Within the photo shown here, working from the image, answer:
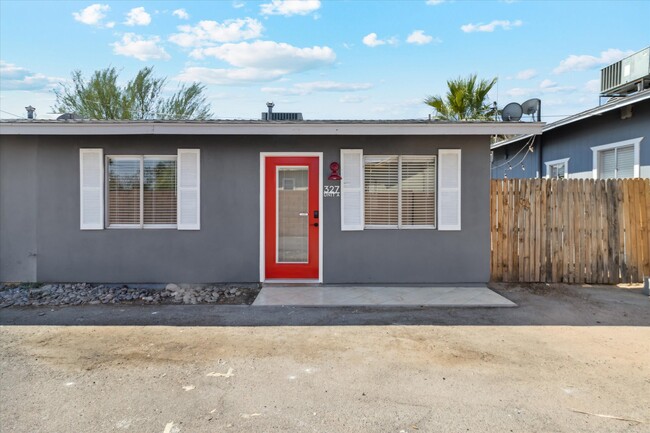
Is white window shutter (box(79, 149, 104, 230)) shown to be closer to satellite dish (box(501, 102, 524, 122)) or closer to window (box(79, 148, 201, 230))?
window (box(79, 148, 201, 230))

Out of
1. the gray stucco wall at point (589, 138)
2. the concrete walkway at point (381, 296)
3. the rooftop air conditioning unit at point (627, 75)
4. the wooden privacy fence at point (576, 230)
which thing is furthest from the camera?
the rooftop air conditioning unit at point (627, 75)

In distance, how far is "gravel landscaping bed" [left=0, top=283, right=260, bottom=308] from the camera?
635 centimetres

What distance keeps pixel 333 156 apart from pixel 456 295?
9.67 feet

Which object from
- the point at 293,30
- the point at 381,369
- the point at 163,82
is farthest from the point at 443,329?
the point at 163,82

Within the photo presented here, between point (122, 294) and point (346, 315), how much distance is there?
3.61 meters

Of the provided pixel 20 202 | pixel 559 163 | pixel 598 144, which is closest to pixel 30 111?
pixel 20 202

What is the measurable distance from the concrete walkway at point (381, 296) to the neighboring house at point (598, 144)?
14.6 ft

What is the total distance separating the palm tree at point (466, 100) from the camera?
15.1m

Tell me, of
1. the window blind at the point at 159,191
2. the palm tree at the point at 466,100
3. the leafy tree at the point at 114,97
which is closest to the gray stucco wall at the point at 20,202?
the window blind at the point at 159,191

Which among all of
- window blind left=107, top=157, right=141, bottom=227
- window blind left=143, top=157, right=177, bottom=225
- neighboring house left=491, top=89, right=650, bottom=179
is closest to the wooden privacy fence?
neighboring house left=491, top=89, right=650, bottom=179

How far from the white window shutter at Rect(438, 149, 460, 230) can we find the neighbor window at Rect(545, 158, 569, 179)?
5537mm

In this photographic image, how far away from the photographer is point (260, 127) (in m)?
6.61

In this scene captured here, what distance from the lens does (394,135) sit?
275 inches

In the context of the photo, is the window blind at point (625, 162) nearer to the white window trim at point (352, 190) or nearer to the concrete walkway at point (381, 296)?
the concrete walkway at point (381, 296)
